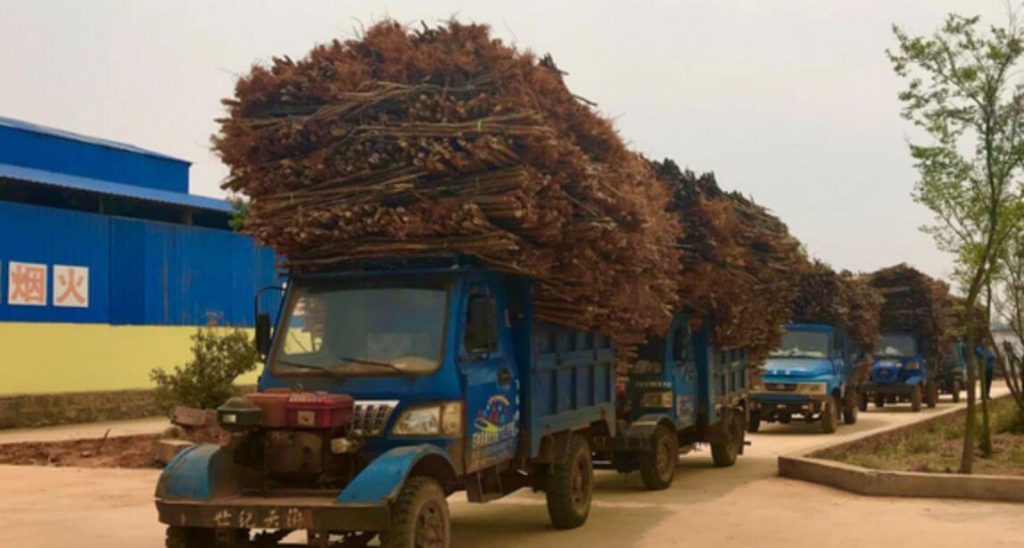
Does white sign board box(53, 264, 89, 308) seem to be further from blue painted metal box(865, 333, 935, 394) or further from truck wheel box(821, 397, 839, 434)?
blue painted metal box(865, 333, 935, 394)

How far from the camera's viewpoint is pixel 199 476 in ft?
25.0

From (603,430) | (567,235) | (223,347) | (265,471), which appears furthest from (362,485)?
(223,347)

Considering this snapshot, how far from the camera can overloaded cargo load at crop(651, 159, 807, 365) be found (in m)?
14.9

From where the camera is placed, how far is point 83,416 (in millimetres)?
25641

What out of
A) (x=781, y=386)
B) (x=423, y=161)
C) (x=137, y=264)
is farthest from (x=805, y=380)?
(x=137, y=264)

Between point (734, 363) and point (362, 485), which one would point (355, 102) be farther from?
point (734, 363)

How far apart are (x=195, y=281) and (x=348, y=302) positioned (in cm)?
2253

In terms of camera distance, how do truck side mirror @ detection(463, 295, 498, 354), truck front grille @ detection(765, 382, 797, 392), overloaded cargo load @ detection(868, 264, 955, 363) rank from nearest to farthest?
truck side mirror @ detection(463, 295, 498, 354), truck front grille @ detection(765, 382, 797, 392), overloaded cargo load @ detection(868, 264, 955, 363)

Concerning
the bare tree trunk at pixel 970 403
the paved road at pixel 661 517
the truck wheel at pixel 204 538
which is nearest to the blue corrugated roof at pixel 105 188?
the paved road at pixel 661 517

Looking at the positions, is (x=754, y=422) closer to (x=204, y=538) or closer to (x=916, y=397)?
(x=916, y=397)

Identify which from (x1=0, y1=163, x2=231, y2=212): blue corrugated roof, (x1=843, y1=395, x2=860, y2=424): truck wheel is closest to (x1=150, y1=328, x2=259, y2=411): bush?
(x1=0, y1=163, x2=231, y2=212): blue corrugated roof

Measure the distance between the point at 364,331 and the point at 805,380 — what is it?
1576 centimetres

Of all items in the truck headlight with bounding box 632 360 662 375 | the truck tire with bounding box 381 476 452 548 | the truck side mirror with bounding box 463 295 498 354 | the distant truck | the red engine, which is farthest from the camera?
the distant truck

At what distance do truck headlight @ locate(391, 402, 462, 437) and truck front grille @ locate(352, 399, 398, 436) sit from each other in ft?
0.30
